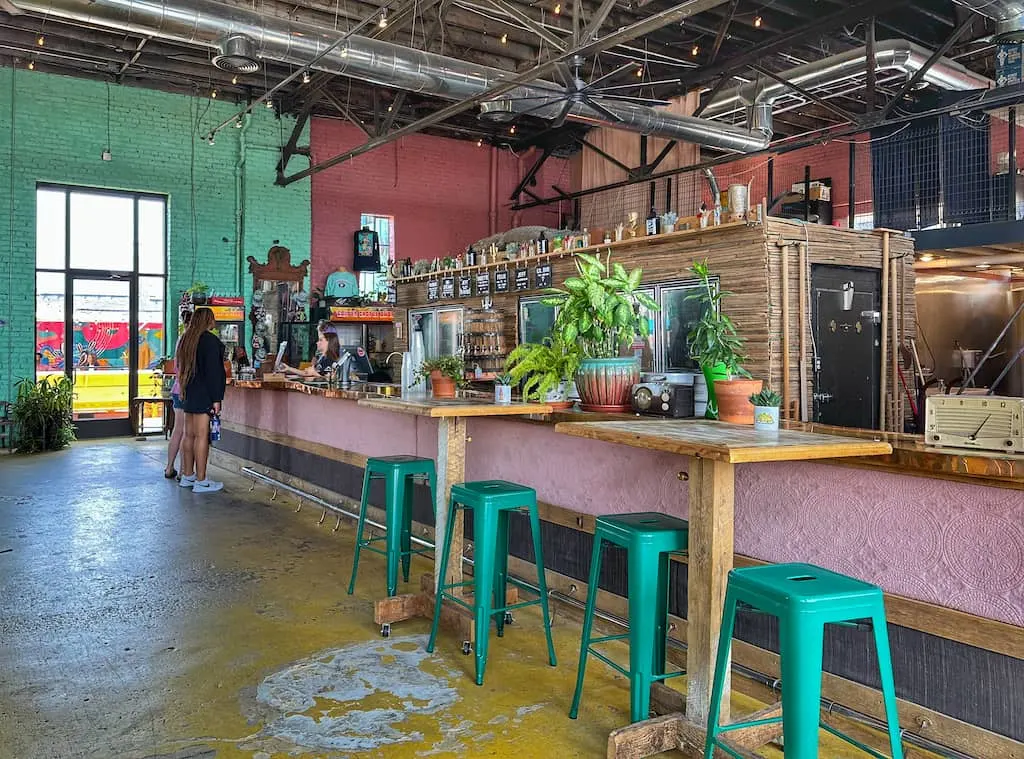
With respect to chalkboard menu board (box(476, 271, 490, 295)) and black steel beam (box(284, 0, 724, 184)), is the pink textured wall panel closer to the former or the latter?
black steel beam (box(284, 0, 724, 184))

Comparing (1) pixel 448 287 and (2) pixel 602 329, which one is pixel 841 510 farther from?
(1) pixel 448 287

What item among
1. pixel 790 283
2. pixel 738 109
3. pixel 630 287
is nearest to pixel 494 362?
pixel 790 283

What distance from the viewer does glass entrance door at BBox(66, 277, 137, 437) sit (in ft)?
36.5

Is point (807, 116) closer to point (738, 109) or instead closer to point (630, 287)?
point (738, 109)

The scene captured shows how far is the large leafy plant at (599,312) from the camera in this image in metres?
3.88

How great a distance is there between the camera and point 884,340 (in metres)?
7.14

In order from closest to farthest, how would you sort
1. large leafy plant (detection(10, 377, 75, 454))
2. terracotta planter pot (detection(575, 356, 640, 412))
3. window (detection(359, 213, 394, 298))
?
terracotta planter pot (detection(575, 356, 640, 412))
large leafy plant (detection(10, 377, 75, 454))
window (detection(359, 213, 394, 298))

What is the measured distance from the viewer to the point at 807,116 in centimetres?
1264

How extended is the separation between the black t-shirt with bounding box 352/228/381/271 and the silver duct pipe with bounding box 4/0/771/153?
4.91m

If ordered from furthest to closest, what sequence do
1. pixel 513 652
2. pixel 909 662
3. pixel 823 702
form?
pixel 513 652 < pixel 823 702 < pixel 909 662

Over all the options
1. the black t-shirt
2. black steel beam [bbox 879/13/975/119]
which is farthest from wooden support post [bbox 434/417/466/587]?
the black t-shirt

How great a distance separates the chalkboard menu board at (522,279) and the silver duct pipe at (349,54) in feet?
5.56

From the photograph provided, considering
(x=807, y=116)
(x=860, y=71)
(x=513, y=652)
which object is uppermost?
(x=807, y=116)

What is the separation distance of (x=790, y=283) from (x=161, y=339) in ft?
29.2
